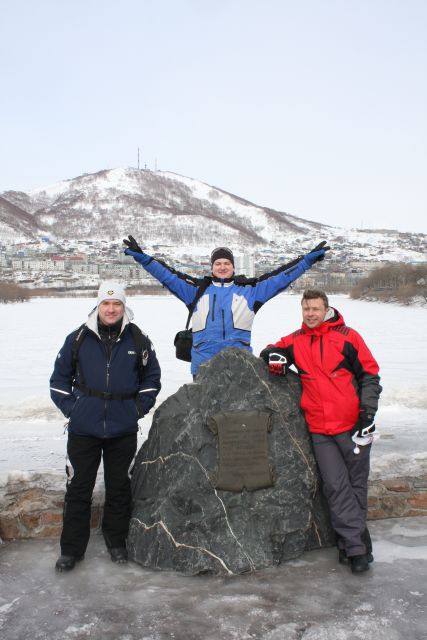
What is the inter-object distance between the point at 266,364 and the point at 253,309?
0.54m

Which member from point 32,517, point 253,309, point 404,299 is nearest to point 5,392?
point 32,517

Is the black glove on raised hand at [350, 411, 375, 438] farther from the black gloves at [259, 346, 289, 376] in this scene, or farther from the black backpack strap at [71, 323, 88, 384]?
the black backpack strap at [71, 323, 88, 384]

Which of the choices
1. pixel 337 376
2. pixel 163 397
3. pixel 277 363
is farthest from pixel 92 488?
pixel 163 397

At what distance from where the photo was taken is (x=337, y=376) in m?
3.60

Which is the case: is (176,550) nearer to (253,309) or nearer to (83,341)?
(83,341)

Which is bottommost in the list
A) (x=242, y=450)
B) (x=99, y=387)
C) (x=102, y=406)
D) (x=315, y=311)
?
(x=242, y=450)

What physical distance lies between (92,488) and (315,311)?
1.85m

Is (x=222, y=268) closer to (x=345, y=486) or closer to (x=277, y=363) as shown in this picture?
(x=277, y=363)

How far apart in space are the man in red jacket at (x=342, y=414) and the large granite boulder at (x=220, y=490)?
19 centimetres

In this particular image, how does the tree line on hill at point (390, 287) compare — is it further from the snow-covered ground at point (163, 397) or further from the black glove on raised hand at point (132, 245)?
the black glove on raised hand at point (132, 245)

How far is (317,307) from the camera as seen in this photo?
3.66m

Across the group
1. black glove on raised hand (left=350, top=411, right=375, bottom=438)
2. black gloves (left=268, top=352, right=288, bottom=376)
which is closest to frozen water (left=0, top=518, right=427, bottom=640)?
black glove on raised hand (left=350, top=411, right=375, bottom=438)

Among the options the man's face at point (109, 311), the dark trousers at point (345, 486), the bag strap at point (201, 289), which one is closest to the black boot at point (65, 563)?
the man's face at point (109, 311)

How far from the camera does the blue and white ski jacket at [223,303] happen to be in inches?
168
